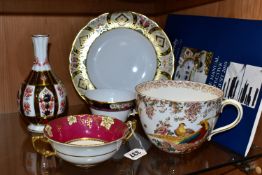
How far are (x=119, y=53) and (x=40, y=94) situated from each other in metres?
0.22

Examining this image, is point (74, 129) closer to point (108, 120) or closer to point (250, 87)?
point (108, 120)

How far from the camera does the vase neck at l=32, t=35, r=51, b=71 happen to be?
683 millimetres

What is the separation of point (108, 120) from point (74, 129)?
62 mm

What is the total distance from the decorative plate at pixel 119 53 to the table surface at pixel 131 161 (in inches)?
7.1

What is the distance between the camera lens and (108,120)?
620 millimetres

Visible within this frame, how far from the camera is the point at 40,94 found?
26.5 inches

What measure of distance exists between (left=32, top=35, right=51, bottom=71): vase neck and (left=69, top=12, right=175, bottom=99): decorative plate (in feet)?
0.28

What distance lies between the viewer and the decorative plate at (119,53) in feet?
2.54

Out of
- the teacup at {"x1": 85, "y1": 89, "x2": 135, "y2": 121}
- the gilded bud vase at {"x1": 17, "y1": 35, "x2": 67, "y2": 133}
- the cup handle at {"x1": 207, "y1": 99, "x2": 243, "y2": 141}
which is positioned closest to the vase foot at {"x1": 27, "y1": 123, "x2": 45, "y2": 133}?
the gilded bud vase at {"x1": 17, "y1": 35, "x2": 67, "y2": 133}

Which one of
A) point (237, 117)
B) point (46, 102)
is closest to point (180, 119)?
point (237, 117)

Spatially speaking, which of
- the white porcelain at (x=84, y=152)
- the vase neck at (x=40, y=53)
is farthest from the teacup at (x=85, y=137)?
the vase neck at (x=40, y=53)

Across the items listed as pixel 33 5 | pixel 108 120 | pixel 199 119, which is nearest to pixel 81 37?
pixel 33 5

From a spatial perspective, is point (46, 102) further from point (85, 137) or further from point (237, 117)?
point (237, 117)

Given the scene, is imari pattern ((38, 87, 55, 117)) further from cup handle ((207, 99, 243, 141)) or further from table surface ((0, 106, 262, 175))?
cup handle ((207, 99, 243, 141))
